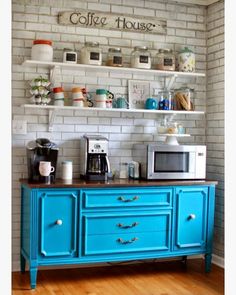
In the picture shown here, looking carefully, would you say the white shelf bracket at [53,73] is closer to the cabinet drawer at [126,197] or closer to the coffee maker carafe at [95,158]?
the coffee maker carafe at [95,158]

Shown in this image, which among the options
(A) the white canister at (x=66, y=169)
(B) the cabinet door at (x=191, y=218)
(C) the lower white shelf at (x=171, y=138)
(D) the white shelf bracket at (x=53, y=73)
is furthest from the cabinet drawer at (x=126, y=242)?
(D) the white shelf bracket at (x=53, y=73)

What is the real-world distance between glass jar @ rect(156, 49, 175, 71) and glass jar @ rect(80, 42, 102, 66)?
586 millimetres

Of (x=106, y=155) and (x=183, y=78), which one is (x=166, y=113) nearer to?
(x=183, y=78)

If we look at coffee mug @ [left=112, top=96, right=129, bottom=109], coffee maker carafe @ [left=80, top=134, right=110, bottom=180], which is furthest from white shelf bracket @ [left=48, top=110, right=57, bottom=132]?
coffee mug @ [left=112, top=96, right=129, bottom=109]

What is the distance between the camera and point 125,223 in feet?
11.6

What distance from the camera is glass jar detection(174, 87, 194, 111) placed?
4043 mm

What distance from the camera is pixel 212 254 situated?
166 inches

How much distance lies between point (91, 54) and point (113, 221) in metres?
1.39

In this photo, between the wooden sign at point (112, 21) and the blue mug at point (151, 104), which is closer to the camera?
the wooden sign at point (112, 21)

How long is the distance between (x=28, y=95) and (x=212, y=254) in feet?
7.33

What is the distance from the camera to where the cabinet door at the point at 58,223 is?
10.9 ft

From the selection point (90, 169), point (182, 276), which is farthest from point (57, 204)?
point (182, 276)

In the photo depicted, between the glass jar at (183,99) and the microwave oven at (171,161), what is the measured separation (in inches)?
15.8

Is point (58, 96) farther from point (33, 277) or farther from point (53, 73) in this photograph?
point (33, 277)
